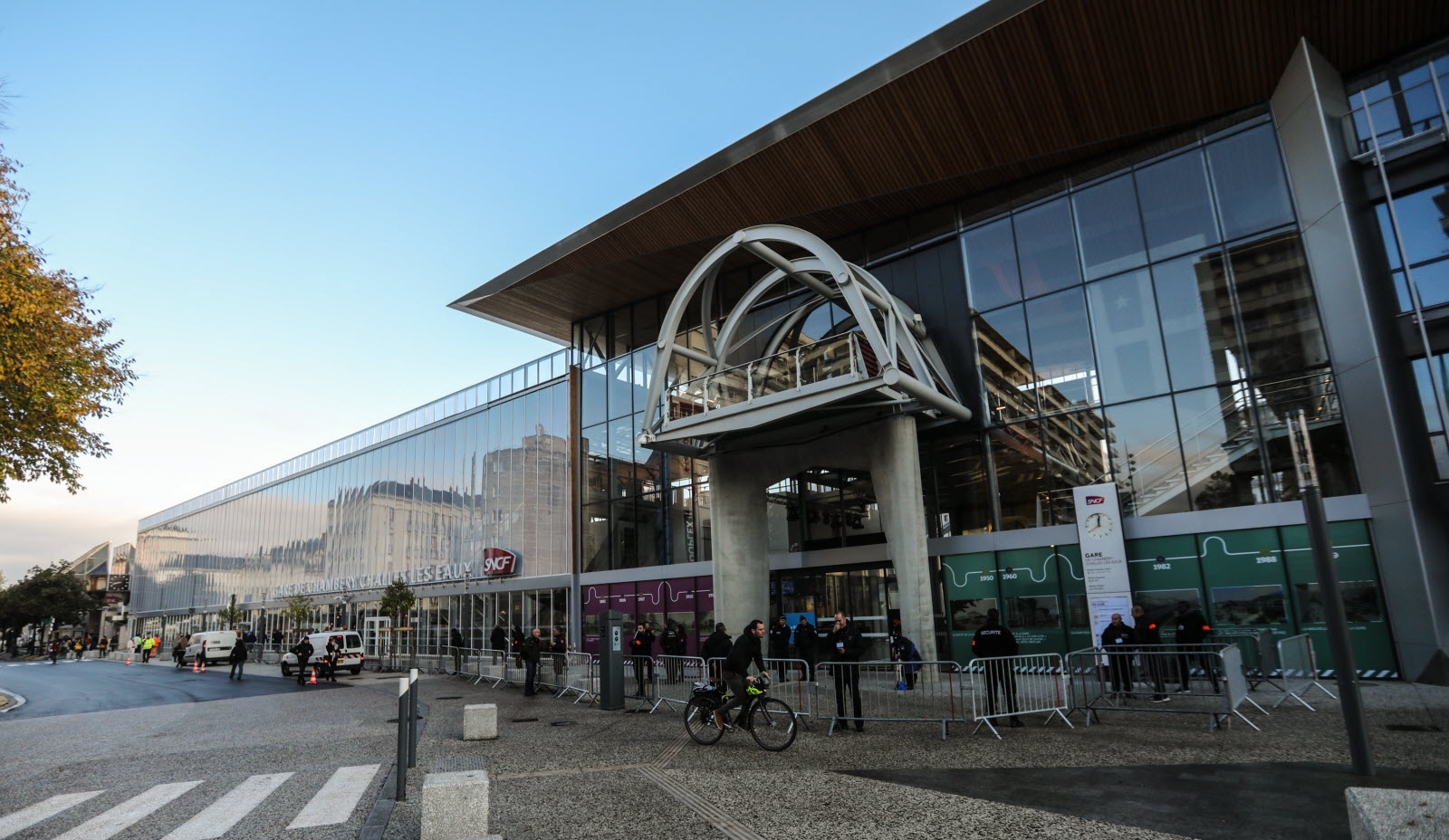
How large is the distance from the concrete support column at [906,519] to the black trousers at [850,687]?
5.95m

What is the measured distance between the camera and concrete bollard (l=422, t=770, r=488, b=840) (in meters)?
6.55

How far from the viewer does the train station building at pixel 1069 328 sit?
631 inches

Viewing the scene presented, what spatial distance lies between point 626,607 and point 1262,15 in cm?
2376

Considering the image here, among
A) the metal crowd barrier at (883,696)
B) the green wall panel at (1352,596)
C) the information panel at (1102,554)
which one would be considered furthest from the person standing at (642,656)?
the green wall panel at (1352,596)

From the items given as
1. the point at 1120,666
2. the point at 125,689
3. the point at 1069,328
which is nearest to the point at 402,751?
the point at 1120,666

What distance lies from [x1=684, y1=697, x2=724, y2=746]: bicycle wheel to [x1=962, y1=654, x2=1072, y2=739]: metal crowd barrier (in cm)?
356

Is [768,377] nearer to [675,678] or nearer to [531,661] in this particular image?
[675,678]

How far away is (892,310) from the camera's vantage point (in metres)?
18.4

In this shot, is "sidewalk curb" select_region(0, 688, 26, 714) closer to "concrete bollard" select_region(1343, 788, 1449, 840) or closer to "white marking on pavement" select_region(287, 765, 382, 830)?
"white marking on pavement" select_region(287, 765, 382, 830)

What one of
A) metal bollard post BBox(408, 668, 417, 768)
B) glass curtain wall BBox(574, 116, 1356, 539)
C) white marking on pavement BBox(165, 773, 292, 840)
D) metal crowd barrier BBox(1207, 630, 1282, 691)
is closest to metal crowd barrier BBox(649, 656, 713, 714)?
metal bollard post BBox(408, 668, 417, 768)

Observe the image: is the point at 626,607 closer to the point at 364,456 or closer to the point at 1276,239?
the point at 1276,239

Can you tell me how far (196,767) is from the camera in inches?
437

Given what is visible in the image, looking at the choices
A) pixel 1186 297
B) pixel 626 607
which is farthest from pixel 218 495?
pixel 1186 297

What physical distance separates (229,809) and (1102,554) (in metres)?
16.5
